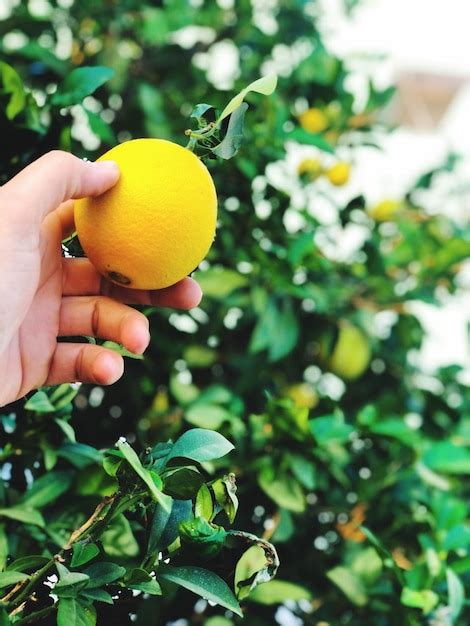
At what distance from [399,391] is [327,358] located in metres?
0.22

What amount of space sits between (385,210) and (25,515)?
3.52ft

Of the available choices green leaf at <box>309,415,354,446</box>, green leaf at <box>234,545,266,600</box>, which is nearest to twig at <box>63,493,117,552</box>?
green leaf at <box>234,545,266,600</box>

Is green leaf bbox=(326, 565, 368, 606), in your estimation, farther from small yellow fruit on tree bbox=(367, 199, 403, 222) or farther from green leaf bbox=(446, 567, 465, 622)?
small yellow fruit on tree bbox=(367, 199, 403, 222)

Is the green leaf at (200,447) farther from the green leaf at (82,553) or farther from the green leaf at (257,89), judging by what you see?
the green leaf at (257,89)

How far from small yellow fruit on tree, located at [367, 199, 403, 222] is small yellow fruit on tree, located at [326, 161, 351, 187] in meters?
0.10

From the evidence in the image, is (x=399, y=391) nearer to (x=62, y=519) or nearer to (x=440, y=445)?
(x=440, y=445)

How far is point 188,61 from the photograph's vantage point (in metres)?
1.65

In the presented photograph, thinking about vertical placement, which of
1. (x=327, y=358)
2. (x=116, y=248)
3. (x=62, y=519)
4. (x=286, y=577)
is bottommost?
(x=286, y=577)

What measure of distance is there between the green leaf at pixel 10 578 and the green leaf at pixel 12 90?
603 mm

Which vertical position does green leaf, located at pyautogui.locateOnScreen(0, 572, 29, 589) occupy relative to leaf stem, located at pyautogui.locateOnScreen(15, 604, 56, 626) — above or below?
above

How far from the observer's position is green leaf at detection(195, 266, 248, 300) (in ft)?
4.09

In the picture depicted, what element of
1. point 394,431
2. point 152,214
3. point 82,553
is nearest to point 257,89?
point 152,214

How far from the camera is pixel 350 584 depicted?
109 cm

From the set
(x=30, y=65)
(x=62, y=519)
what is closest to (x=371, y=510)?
(x=62, y=519)
